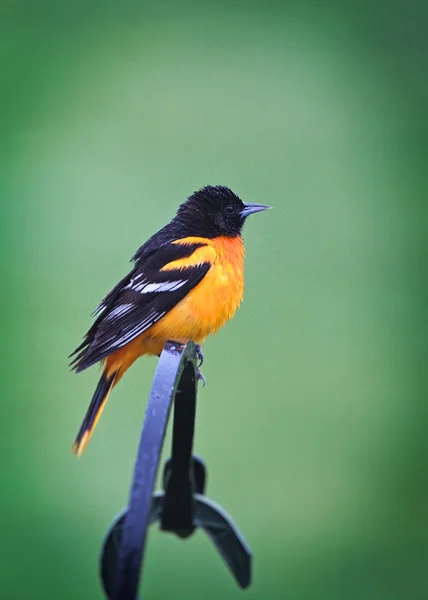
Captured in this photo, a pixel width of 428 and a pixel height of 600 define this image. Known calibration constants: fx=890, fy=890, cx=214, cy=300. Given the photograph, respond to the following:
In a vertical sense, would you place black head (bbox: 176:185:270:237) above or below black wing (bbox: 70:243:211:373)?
above

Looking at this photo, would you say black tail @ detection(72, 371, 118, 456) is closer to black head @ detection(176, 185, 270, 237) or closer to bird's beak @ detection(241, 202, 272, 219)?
black head @ detection(176, 185, 270, 237)

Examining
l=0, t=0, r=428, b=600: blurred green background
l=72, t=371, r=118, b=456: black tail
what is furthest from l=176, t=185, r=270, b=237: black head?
l=0, t=0, r=428, b=600: blurred green background

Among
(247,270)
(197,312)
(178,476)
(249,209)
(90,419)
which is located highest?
(247,270)

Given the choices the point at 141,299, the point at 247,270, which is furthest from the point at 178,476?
the point at 247,270

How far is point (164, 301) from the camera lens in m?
3.04

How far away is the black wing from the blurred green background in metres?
1.88

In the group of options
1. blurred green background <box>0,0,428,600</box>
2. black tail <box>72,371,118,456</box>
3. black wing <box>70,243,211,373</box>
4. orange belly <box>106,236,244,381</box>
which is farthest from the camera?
blurred green background <box>0,0,428,600</box>

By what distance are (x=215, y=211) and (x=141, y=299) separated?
24.7 inches

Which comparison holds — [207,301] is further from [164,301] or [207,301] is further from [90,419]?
[90,419]

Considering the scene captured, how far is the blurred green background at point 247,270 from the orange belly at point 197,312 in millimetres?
1784

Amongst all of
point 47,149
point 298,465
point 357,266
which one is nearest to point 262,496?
point 298,465

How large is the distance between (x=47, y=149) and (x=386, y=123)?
3.16 metres

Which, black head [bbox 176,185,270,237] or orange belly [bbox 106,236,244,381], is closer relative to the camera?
orange belly [bbox 106,236,244,381]

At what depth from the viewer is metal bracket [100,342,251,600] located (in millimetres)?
1800
